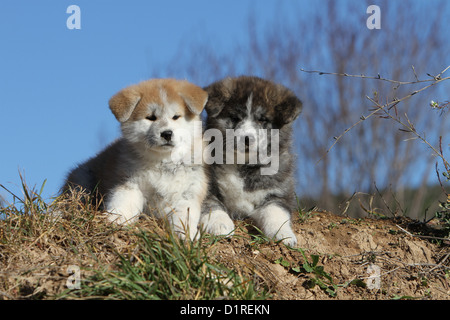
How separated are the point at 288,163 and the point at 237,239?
1.13 metres

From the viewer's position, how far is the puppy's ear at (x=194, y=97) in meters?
4.98

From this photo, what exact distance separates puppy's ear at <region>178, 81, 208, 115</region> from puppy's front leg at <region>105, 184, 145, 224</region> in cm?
87

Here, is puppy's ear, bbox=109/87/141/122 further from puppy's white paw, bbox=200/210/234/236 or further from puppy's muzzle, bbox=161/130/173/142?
puppy's white paw, bbox=200/210/234/236

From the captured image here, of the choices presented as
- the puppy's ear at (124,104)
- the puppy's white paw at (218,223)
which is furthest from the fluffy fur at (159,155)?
the puppy's white paw at (218,223)

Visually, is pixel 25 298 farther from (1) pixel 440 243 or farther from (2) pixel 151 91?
(1) pixel 440 243

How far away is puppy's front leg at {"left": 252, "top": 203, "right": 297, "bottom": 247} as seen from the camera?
5020mm

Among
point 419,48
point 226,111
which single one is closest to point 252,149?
point 226,111

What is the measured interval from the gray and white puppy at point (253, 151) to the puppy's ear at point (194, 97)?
9.1 inches

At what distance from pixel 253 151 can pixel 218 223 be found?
0.77 metres

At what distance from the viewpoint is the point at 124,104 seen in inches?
197

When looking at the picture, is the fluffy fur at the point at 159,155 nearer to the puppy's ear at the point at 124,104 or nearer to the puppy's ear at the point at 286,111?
the puppy's ear at the point at 124,104

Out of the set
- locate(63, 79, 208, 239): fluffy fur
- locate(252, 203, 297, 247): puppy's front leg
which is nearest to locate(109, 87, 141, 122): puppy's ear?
locate(63, 79, 208, 239): fluffy fur

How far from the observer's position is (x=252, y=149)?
5203 millimetres
